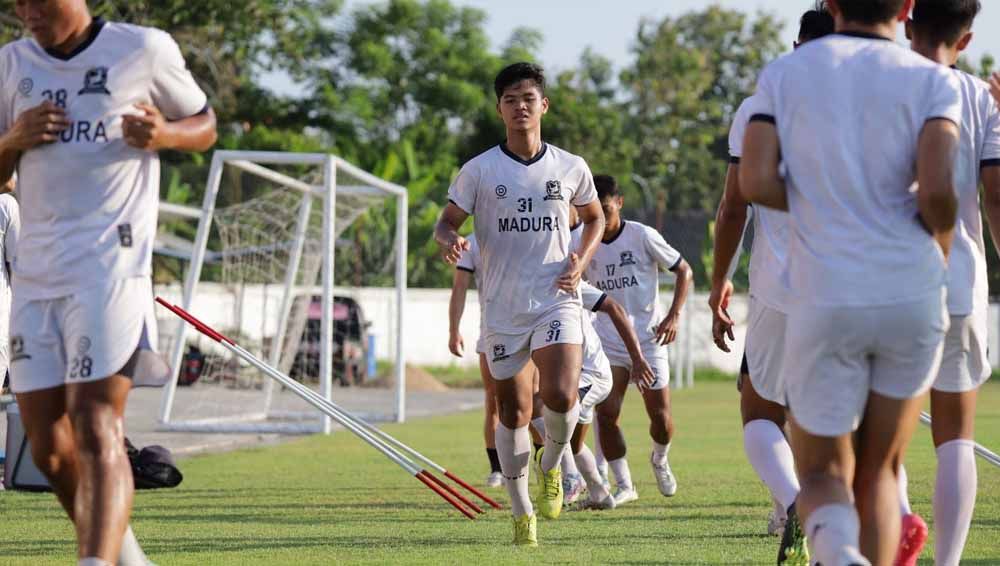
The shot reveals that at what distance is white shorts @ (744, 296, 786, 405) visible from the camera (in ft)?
22.5

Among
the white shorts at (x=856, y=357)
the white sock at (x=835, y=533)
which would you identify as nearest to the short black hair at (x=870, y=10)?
the white shorts at (x=856, y=357)

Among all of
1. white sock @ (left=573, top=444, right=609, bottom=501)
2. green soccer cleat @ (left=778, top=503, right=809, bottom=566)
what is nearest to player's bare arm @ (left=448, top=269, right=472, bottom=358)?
white sock @ (left=573, top=444, right=609, bottom=501)

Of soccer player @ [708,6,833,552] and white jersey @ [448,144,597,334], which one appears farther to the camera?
white jersey @ [448,144,597,334]

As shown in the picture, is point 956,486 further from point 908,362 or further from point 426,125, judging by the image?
point 426,125

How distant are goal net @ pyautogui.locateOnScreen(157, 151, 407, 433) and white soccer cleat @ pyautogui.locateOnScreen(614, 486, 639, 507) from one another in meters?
8.59

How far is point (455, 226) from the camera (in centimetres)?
911

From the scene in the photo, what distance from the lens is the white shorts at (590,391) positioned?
36.3 ft

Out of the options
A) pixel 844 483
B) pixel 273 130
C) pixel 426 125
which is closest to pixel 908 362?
pixel 844 483

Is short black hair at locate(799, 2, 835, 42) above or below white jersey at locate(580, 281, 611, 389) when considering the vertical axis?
above

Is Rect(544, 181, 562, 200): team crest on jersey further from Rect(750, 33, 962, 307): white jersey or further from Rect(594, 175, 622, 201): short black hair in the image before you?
Rect(750, 33, 962, 307): white jersey

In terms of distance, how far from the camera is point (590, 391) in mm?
11133

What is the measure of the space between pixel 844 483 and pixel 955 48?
199 cm

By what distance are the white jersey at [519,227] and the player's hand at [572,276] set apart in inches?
1.9

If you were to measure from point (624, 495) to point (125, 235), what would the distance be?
6252 millimetres
